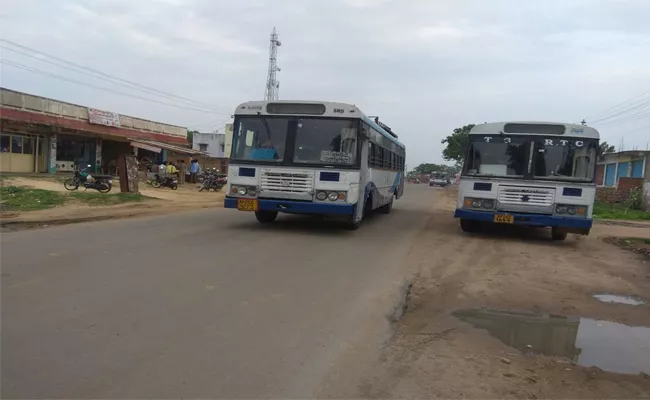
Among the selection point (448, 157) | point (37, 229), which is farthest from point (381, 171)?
point (448, 157)

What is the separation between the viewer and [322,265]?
7.81m

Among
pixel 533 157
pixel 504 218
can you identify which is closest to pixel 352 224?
pixel 504 218

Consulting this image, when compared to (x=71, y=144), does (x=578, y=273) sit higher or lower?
lower

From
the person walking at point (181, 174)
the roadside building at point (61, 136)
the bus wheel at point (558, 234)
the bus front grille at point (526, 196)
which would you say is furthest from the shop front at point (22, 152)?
the bus wheel at point (558, 234)

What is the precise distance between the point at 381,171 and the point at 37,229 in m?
8.98

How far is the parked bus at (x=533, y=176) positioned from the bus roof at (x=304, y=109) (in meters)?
3.07

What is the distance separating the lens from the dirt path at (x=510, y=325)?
375cm

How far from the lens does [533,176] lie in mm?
11320

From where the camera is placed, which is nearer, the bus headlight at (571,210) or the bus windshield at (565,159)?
the bus headlight at (571,210)

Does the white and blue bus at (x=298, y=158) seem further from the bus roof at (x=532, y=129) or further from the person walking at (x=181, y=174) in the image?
the person walking at (x=181, y=174)

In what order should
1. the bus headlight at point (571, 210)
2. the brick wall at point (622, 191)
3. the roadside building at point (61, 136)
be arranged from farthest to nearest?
the brick wall at point (622, 191), the roadside building at point (61, 136), the bus headlight at point (571, 210)

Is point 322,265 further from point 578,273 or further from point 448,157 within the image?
point 448,157

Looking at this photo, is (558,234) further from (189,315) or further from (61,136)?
(61,136)

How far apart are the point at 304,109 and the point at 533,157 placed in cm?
528
